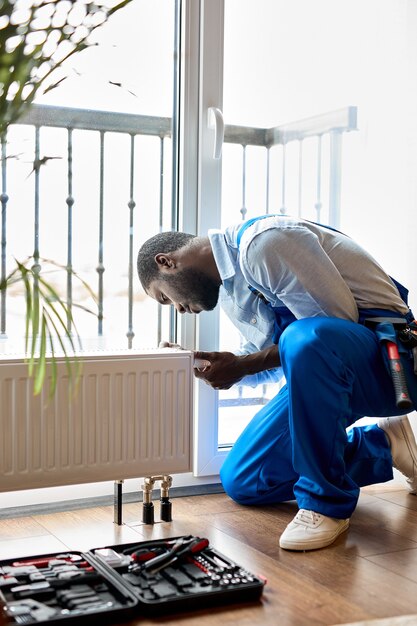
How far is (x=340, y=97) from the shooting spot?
2.90 m

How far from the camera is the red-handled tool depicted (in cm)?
204

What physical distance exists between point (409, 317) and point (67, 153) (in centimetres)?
109

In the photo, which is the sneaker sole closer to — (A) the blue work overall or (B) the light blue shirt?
(A) the blue work overall

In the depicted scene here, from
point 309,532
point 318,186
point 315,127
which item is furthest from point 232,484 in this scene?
point 315,127

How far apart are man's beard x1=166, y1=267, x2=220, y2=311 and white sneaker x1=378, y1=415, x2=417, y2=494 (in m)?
0.67

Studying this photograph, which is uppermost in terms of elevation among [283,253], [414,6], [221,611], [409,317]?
[414,6]

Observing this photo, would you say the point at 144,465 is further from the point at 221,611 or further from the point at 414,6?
the point at 414,6

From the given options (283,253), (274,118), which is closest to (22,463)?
(283,253)

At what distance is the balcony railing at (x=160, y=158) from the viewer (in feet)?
8.14

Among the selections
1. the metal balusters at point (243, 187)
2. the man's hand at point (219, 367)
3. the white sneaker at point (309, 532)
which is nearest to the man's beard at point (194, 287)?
the man's hand at point (219, 367)

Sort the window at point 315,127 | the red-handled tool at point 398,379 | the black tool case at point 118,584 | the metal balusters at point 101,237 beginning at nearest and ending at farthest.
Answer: the black tool case at point 118,584
the red-handled tool at point 398,379
the metal balusters at point 101,237
the window at point 315,127

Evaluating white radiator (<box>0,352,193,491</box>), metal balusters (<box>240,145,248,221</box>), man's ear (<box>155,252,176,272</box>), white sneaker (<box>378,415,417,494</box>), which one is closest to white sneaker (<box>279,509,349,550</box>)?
white radiator (<box>0,352,193,491</box>)

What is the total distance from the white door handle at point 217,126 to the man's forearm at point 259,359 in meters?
0.65

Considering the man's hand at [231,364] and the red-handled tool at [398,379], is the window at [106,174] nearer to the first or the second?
the man's hand at [231,364]
